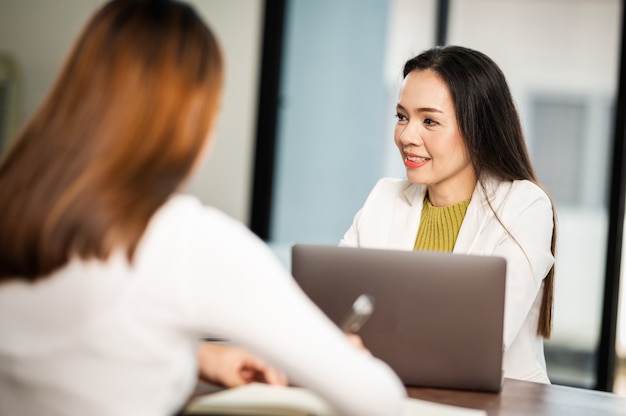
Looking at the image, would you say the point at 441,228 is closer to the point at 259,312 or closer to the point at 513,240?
the point at 513,240

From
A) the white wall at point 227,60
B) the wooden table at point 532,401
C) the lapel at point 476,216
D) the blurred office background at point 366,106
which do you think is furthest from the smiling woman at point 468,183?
the white wall at point 227,60

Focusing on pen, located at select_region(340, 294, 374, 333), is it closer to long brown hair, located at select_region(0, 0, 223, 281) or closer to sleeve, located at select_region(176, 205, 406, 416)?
sleeve, located at select_region(176, 205, 406, 416)

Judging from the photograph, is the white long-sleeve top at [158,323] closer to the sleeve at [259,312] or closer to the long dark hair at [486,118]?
the sleeve at [259,312]

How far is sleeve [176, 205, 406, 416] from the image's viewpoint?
36.9 inches

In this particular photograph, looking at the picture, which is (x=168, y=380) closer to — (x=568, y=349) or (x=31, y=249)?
(x=31, y=249)

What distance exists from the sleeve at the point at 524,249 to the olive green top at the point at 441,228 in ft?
0.50

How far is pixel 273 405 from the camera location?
1230mm

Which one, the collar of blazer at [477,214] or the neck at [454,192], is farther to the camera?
the neck at [454,192]

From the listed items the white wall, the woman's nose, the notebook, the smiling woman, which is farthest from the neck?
the white wall

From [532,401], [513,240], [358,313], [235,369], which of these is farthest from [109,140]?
[513,240]

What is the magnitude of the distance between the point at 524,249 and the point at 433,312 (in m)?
0.62

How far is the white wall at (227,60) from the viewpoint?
14.2ft

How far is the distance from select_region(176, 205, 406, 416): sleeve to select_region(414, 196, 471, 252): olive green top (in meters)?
1.23

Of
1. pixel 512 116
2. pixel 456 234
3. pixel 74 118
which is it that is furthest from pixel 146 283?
pixel 512 116
